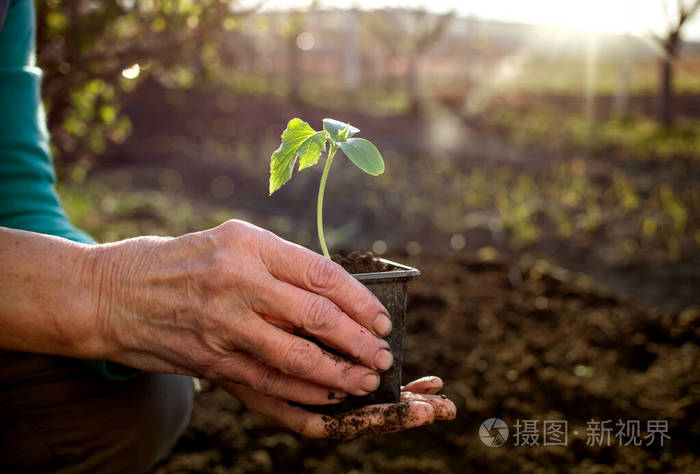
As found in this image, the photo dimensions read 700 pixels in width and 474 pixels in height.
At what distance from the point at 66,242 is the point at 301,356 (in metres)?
→ 0.51

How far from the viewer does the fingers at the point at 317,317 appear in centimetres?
106

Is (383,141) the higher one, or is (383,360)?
(383,141)

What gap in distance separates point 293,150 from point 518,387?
5.26ft

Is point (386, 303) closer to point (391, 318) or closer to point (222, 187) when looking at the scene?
point (391, 318)

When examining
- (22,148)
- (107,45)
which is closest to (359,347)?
(22,148)

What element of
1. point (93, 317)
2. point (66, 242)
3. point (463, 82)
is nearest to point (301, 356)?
point (93, 317)

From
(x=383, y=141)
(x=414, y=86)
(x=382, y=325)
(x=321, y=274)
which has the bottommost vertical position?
(x=382, y=325)

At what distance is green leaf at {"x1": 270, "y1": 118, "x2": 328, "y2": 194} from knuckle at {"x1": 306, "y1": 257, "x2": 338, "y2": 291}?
0.18 meters

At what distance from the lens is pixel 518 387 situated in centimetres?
237

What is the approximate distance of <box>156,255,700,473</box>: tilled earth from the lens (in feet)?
6.44

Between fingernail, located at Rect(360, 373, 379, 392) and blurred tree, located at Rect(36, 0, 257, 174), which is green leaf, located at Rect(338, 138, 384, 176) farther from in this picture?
blurred tree, located at Rect(36, 0, 257, 174)

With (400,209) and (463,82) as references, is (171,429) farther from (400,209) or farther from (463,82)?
(463,82)

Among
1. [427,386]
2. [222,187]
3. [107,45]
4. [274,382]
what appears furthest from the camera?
[222,187]

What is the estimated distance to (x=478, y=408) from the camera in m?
2.24
